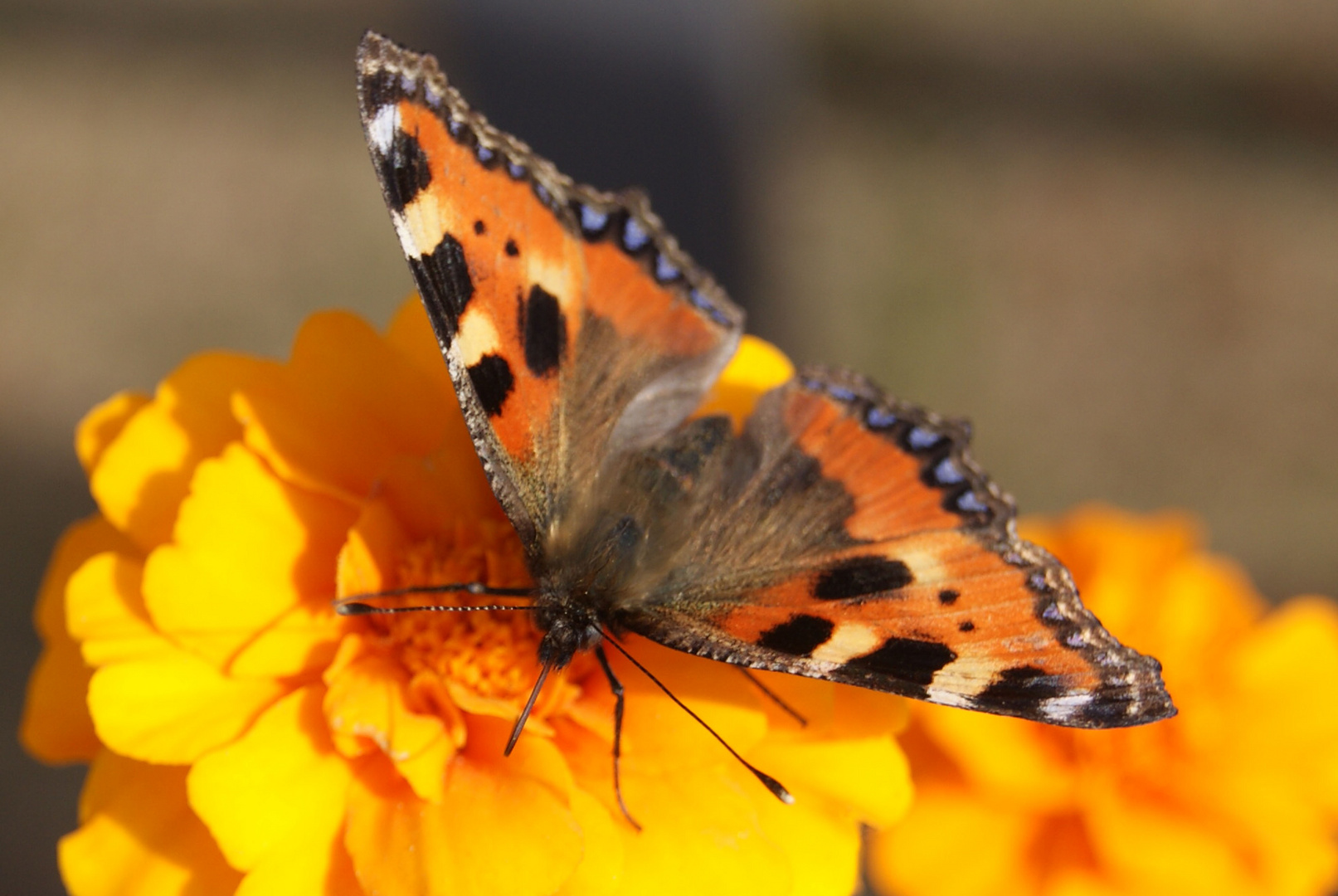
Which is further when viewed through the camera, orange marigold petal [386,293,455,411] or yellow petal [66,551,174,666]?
orange marigold petal [386,293,455,411]

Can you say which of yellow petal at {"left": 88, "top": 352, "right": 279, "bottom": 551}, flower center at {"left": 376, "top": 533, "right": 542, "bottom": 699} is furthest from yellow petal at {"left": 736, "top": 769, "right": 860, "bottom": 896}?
yellow petal at {"left": 88, "top": 352, "right": 279, "bottom": 551}

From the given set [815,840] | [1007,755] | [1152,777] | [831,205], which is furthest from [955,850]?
[831,205]

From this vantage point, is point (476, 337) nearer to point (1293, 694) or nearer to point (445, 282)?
point (445, 282)

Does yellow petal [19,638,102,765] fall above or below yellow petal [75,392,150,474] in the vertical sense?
below

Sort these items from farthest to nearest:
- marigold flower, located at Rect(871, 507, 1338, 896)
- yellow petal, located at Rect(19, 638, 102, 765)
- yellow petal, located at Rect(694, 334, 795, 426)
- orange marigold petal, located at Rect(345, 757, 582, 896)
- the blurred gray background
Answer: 1. the blurred gray background
2. marigold flower, located at Rect(871, 507, 1338, 896)
3. yellow petal, located at Rect(694, 334, 795, 426)
4. yellow petal, located at Rect(19, 638, 102, 765)
5. orange marigold petal, located at Rect(345, 757, 582, 896)

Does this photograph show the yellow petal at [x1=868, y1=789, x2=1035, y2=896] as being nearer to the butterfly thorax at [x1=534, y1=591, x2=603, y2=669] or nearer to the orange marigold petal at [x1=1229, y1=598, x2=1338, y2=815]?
the orange marigold petal at [x1=1229, y1=598, x2=1338, y2=815]

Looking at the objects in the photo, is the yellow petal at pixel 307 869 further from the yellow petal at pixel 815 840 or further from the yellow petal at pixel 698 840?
the yellow petal at pixel 815 840

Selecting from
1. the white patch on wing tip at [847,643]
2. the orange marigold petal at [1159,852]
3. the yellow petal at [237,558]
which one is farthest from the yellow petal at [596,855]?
the orange marigold petal at [1159,852]

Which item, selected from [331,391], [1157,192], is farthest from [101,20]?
[1157,192]
